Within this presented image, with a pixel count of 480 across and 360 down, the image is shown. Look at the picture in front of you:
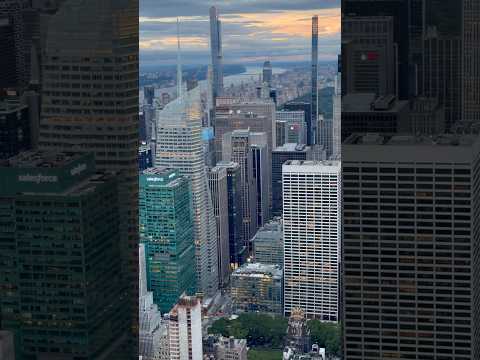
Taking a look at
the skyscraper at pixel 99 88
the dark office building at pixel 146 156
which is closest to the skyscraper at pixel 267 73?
the dark office building at pixel 146 156

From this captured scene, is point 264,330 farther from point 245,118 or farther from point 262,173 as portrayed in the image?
point 245,118

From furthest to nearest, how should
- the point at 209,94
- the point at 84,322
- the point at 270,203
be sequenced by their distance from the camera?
1. the point at 270,203
2. the point at 209,94
3. the point at 84,322

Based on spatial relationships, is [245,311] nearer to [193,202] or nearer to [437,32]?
[193,202]

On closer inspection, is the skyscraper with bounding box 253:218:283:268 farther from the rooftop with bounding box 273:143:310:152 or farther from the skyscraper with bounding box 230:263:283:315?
the rooftop with bounding box 273:143:310:152

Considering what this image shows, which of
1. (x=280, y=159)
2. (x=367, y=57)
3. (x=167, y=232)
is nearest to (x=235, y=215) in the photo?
(x=280, y=159)

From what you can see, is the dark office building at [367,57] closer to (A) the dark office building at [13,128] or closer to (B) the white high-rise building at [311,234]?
(B) the white high-rise building at [311,234]

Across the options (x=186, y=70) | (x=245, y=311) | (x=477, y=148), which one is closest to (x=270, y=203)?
(x=245, y=311)
